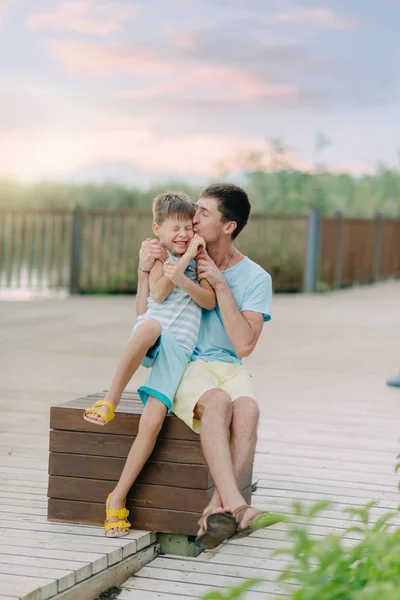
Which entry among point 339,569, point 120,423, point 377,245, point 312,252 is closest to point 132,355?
point 120,423

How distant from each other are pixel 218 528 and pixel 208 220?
46.8 inches

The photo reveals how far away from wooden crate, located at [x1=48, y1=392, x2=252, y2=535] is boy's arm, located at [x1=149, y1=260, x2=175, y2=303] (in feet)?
1.33

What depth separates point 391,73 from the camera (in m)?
31.4

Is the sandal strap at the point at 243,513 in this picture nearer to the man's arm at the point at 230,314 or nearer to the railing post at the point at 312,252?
the man's arm at the point at 230,314

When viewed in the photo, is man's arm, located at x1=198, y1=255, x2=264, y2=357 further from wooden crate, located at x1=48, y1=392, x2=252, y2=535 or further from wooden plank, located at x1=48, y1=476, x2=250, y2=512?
wooden plank, located at x1=48, y1=476, x2=250, y2=512

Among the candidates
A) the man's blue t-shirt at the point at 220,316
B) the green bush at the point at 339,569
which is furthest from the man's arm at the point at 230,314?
the green bush at the point at 339,569

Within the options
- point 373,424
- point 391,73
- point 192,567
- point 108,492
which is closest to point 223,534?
point 192,567

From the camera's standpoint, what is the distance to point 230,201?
4129mm

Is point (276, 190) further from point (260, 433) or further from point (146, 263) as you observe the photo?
point (146, 263)

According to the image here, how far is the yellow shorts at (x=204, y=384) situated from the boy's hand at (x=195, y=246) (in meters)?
0.40

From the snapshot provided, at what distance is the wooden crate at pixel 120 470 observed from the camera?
381 cm

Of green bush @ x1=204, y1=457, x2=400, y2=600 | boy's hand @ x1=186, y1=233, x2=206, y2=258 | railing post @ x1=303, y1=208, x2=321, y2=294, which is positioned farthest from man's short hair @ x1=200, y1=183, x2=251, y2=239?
railing post @ x1=303, y1=208, x2=321, y2=294

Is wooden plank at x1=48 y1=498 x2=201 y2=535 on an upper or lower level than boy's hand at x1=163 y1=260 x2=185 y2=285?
lower

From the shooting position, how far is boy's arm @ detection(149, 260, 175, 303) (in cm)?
396
